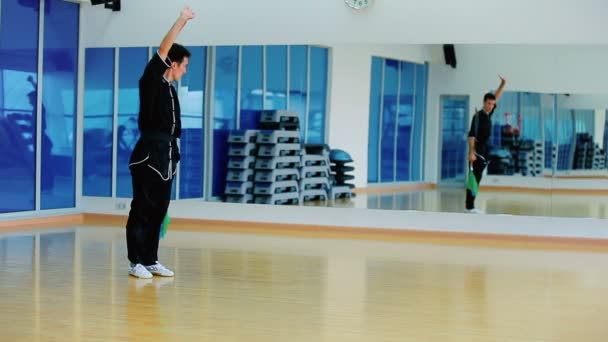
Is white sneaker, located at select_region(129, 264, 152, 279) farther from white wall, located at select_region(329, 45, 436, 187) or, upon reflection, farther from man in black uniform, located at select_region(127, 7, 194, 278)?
white wall, located at select_region(329, 45, 436, 187)

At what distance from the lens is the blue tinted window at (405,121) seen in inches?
527

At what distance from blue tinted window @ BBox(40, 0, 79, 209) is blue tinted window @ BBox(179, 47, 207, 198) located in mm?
1299

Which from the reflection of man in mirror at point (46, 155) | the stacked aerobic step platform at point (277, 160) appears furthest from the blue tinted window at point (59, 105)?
the stacked aerobic step platform at point (277, 160)

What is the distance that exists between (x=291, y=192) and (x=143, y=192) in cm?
522

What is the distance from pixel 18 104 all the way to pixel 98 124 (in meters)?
1.28

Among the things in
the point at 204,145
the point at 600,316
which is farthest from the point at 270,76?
the point at 600,316

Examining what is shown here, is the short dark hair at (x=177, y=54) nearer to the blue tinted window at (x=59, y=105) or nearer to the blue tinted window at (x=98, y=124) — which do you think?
the blue tinted window at (x=59, y=105)

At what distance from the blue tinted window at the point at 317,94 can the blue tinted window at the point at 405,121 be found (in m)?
1.04

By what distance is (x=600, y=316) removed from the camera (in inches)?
238

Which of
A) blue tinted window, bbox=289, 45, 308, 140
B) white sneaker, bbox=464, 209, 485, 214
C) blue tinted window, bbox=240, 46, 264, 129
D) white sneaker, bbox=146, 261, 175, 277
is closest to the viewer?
white sneaker, bbox=146, 261, 175, 277

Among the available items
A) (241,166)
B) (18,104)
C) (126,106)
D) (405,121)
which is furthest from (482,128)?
(18,104)

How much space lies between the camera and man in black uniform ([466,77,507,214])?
11602 mm

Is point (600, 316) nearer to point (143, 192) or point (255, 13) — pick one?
point (143, 192)

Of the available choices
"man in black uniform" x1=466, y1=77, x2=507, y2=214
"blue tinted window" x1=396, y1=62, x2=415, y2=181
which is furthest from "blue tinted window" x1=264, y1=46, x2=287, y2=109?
"man in black uniform" x1=466, y1=77, x2=507, y2=214
